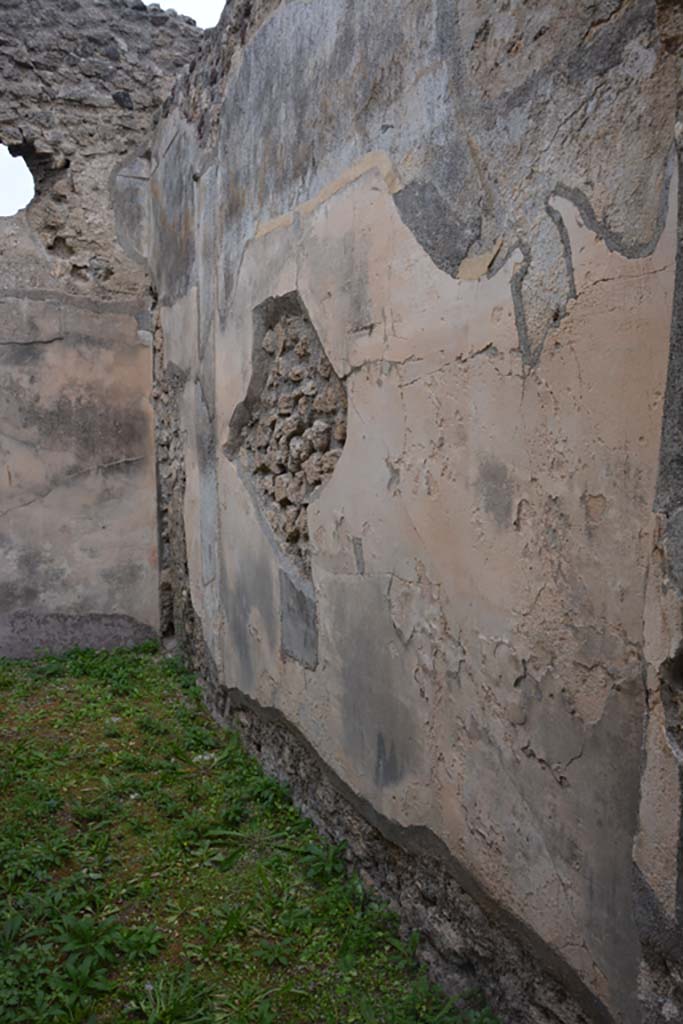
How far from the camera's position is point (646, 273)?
1.23 metres

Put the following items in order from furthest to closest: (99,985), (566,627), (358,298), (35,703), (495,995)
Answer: (35,703) < (358,298) < (99,985) < (495,995) < (566,627)

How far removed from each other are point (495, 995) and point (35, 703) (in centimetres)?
257

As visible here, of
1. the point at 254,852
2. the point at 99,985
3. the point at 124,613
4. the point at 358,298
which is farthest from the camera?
the point at 124,613

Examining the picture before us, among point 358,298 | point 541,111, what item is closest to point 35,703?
point 358,298

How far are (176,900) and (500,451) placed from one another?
147cm

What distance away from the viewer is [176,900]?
2252 mm

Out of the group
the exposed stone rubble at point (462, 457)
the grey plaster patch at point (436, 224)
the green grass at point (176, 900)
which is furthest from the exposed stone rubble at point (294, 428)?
the green grass at point (176, 900)

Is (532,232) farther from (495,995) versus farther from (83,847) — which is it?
(83,847)

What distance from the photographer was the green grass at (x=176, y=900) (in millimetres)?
1837

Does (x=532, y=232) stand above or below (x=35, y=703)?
above

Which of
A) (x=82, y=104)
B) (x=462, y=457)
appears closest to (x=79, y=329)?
(x=82, y=104)

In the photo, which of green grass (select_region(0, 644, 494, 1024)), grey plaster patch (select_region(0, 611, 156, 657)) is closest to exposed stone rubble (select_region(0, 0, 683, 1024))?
green grass (select_region(0, 644, 494, 1024))

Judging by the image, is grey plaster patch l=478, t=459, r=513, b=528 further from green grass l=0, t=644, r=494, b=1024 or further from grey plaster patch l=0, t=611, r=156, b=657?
grey plaster patch l=0, t=611, r=156, b=657

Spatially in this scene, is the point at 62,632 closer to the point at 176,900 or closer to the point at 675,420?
the point at 176,900
